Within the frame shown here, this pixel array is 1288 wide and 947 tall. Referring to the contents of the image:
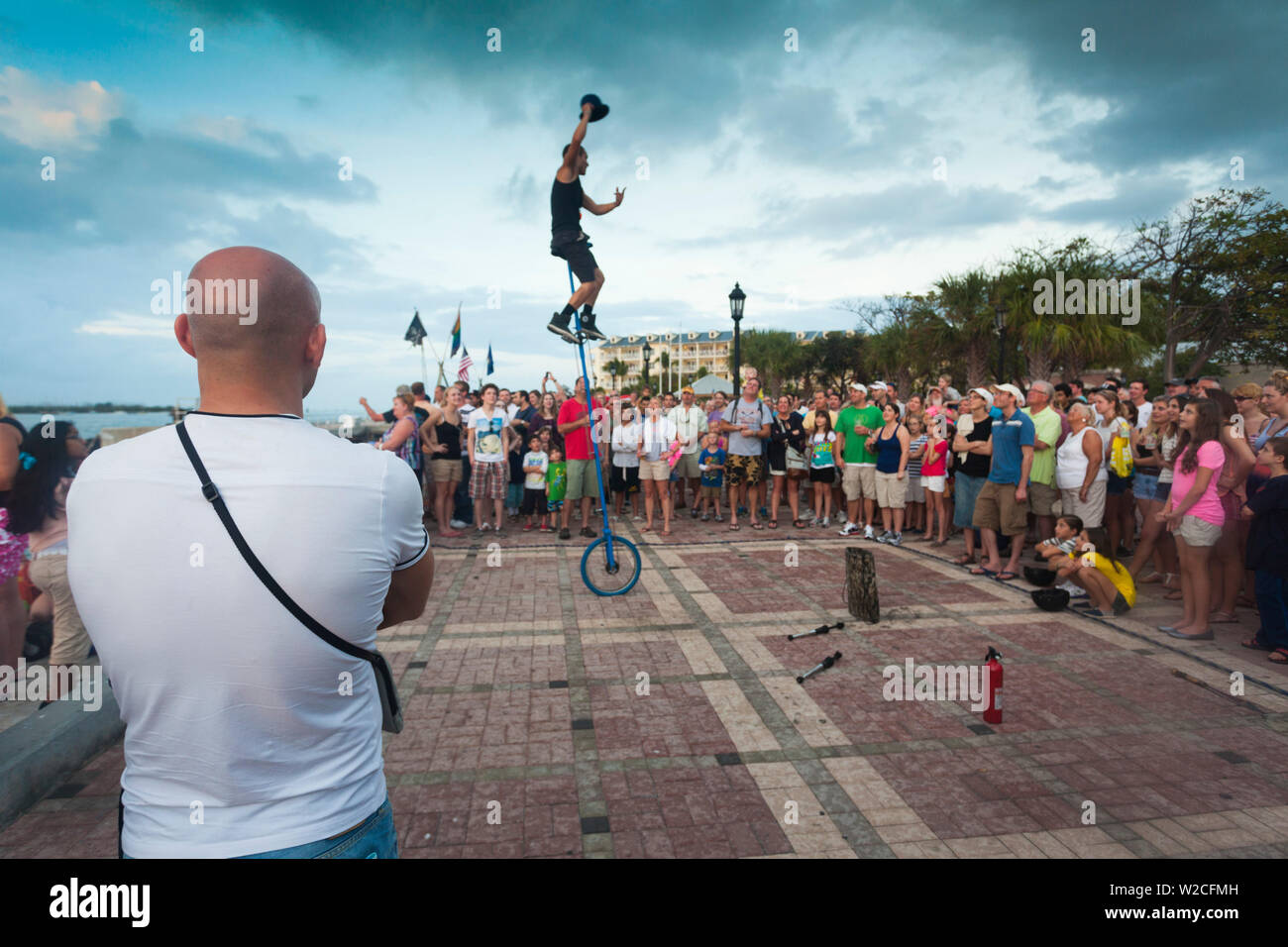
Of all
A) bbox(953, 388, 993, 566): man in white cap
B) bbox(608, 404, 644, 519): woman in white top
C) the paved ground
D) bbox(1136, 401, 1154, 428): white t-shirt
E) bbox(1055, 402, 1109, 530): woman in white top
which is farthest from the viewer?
bbox(608, 404, 644, 519): woman in white top

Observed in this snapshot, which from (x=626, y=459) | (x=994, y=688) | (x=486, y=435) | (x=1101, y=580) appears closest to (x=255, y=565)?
(x=994, y=688)

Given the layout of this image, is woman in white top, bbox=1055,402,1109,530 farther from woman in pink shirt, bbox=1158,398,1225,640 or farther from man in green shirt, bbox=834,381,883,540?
man in green shirt, bbox=834,381,883,540

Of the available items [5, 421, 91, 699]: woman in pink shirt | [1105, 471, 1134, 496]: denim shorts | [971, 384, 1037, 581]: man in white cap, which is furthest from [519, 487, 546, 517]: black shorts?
[1105, 471, 1134, 496]: denim shorts

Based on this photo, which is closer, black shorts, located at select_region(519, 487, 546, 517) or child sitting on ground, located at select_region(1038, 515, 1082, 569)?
child sitting on ground, located at select_region(1038, 515, 1082, 569)

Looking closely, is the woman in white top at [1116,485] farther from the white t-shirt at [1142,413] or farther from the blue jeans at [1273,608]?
the blue jeans at [1273,608]

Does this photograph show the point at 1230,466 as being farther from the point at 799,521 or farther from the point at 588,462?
the point at 588,462

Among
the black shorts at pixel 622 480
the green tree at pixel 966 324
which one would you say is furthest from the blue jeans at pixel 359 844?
the green tree at pixel 966 324

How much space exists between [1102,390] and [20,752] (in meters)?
10.5

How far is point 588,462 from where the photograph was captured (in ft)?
35.1

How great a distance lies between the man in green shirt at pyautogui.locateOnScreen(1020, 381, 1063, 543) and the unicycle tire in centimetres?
471

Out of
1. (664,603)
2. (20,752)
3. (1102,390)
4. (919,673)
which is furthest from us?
(1102,390)

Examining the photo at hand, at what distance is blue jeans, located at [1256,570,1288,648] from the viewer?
5602mm
